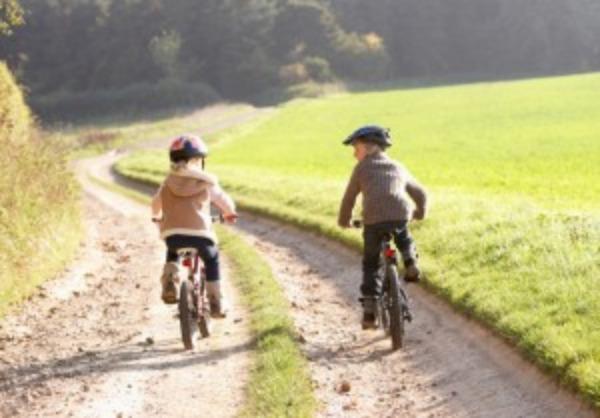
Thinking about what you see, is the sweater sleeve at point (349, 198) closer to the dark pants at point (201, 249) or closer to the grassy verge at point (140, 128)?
the dark pants at point (201, 249)

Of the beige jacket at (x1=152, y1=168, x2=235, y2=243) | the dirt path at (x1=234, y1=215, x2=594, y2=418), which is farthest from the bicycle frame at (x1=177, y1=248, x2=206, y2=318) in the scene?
the dirt path at (x1=234, y1=215, x2=594, y2=418)

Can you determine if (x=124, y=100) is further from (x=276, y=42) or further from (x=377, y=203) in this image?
(x=377, y=203)

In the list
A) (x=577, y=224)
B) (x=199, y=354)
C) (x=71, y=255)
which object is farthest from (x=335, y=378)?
(x=71, y=255)

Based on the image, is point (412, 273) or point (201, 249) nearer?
point (412, 273)

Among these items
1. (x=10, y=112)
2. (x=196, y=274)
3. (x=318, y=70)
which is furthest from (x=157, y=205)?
(x=318, y=70)

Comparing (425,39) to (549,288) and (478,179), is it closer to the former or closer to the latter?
(478,179)

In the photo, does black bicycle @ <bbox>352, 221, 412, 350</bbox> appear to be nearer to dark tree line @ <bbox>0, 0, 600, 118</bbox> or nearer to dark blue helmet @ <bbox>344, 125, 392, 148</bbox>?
dark blue helmet @ <bbox>344, 125, 392, 148</bbox>

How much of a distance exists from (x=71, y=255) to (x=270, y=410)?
11.5m

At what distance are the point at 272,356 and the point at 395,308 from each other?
1.55m

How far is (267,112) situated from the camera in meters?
91.9

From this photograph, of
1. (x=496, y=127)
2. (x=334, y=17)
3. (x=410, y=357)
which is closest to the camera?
(x=410, y=357)

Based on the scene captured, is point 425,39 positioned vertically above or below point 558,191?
above

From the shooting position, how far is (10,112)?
2173 centimetres

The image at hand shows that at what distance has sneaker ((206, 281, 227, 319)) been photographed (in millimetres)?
11164
